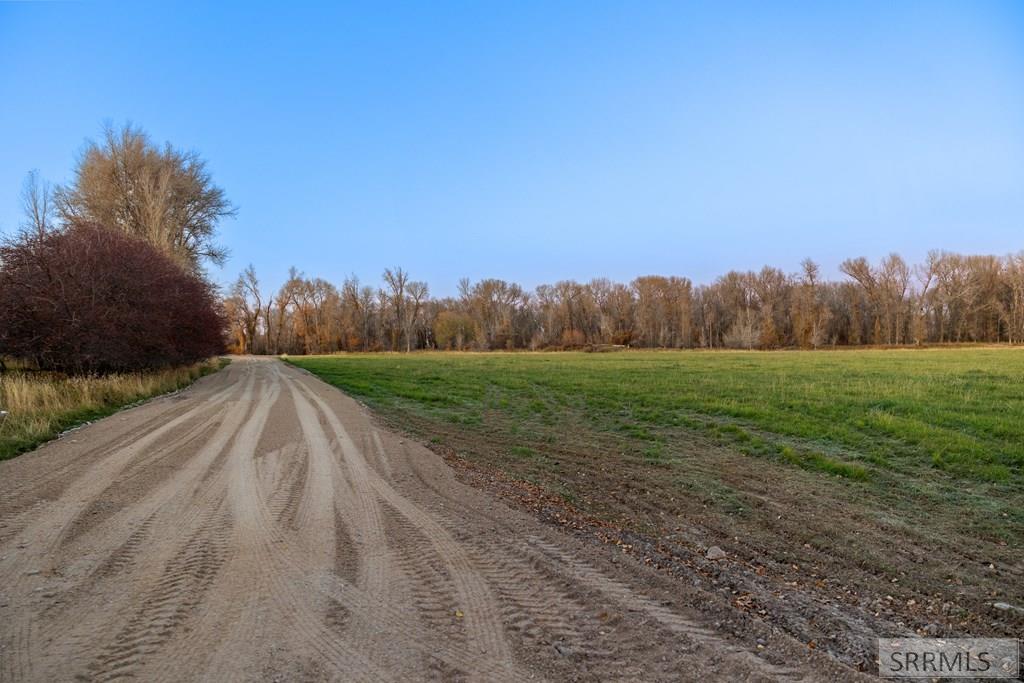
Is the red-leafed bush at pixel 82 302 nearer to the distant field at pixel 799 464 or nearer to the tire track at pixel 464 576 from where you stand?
the distant field at pixel 799 464

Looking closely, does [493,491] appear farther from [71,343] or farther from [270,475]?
[71,343]

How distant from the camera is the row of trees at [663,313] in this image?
78750mm

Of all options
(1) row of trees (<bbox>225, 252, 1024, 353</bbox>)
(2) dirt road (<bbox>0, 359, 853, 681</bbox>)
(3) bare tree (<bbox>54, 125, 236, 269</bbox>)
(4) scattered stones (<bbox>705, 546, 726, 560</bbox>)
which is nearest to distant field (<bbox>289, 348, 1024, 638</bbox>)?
(4) scattered stones (<bbox>705, 546, 726, 560</bbox>)

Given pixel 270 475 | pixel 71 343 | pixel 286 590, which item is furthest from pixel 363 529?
pixel 71 343

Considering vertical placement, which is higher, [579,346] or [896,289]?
[896,289]

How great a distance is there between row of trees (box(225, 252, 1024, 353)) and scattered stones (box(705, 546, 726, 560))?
78.0m

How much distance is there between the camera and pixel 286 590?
3920 millimetres

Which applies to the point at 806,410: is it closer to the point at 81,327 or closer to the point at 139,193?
the point at 81,327

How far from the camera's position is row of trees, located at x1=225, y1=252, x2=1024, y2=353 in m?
78.8

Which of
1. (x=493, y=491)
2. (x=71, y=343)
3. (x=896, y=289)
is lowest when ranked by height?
(x=493, y=491)

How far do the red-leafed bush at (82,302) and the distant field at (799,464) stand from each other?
9.01 meters

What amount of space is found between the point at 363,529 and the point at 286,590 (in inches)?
53.8

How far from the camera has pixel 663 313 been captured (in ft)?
300

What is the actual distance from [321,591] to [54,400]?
13.3 meters
